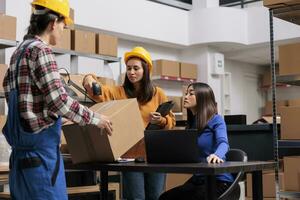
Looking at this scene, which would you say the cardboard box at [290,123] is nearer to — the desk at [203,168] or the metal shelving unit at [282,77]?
the metal shelving unit at [282,77]

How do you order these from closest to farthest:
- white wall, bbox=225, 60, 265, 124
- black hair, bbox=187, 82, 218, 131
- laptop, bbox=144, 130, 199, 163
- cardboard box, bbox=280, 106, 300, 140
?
laptop, bbox=144, 130, 199, 163, black hair, bbox=187, 82, 218, 131, cardboard box, bbox=280, 106, 300, 140, white wall, bbox=225, 60, 265, 124

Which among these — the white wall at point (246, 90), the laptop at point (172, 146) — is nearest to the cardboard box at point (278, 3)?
the laptop at point (172, 146)

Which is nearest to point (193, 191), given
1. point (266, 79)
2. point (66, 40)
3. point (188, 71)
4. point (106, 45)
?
point (66, 40)

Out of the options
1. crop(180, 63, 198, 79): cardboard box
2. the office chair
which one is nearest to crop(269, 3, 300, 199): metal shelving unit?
the office chair

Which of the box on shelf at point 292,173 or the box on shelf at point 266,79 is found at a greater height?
the box on shelf at point 266,79

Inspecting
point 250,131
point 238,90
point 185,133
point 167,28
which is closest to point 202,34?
point 167,28

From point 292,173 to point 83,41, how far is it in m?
2.91

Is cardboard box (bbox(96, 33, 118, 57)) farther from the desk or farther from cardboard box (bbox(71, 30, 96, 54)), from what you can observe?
the desk

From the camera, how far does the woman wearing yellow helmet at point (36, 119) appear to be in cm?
162

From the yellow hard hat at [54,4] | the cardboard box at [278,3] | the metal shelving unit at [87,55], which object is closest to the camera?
the yellow hard hat at [54,4]

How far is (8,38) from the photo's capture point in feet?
13.9

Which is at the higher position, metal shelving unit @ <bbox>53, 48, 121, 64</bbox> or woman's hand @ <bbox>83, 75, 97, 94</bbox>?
metal shelving unit @ <bbox>53, 48, 121, 64</bbox>

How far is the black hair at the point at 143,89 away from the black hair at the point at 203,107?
9.5 inches

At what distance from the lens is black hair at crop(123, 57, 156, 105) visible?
8.43 feet
